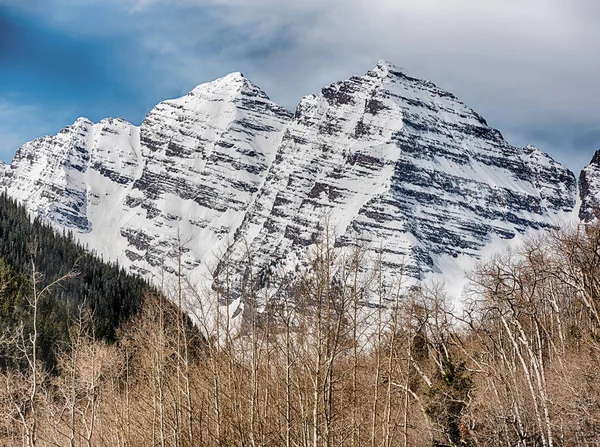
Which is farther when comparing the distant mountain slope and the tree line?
the distant mountain slope

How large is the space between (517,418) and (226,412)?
10.8 metres

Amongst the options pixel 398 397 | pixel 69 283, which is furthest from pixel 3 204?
pixel 398 397

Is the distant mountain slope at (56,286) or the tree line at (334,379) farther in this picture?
the distant mountain slope at (56,286)

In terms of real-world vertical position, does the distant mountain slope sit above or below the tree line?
above

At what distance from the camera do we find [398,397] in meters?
29.7

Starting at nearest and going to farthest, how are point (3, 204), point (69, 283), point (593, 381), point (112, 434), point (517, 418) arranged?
point (517, 418) < point (593, 381) < point (112, 434) < point (69, 283) < point (3, 204)

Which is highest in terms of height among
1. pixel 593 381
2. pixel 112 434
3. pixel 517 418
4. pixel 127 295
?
pixel 127 295

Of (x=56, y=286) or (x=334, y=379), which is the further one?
(x=56, y=286)

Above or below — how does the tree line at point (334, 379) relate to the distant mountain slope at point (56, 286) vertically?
→ below

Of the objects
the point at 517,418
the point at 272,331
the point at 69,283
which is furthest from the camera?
the point at 69,283

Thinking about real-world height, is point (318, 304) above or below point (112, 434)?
above

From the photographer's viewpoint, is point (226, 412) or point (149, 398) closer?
point (226, 412)

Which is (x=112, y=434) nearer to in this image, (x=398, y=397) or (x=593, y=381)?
(x=398, y=397)

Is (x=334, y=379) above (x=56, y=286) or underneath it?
underneath
